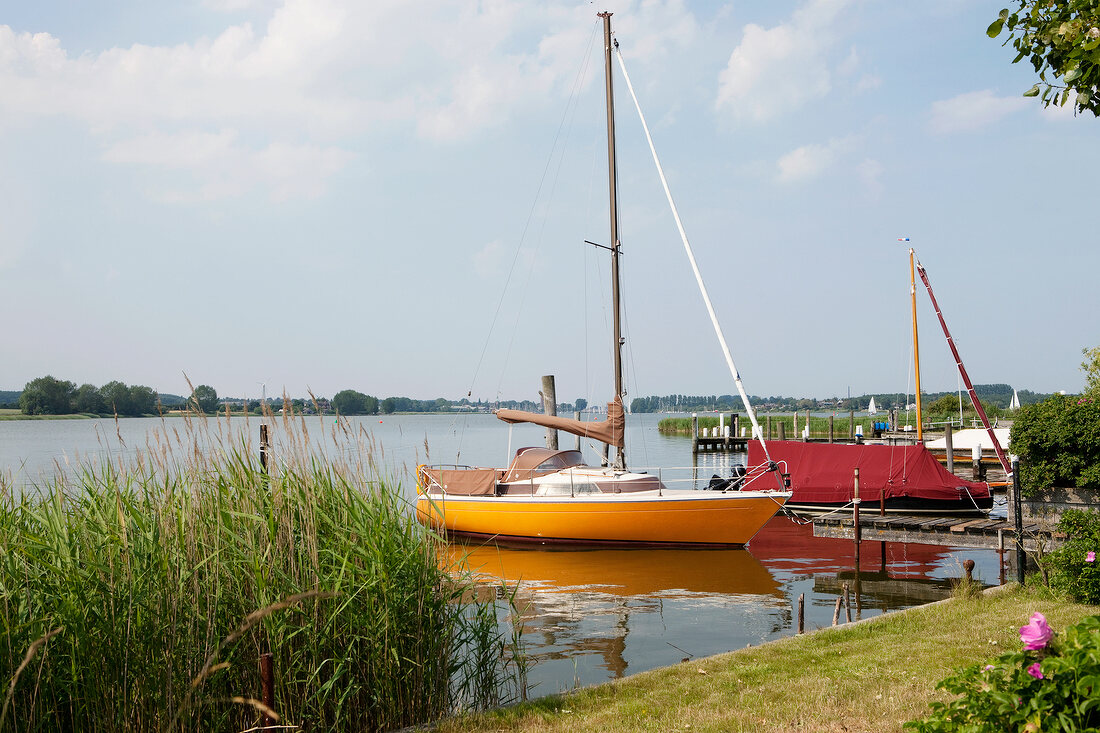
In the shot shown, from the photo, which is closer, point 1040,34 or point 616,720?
point 1040,34

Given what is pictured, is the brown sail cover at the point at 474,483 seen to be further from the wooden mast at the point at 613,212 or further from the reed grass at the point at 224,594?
the reed grass at the point at 224,594

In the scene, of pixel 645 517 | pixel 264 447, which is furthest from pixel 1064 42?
pixel 645 517

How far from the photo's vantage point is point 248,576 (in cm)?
570

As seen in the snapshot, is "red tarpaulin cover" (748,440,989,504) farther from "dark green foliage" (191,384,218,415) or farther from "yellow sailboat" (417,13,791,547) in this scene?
"dark green foliage" (191,384,218,415)

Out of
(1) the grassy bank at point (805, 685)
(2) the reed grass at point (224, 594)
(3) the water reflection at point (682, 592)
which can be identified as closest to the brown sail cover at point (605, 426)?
(3) the water reflection at point (682, 592)

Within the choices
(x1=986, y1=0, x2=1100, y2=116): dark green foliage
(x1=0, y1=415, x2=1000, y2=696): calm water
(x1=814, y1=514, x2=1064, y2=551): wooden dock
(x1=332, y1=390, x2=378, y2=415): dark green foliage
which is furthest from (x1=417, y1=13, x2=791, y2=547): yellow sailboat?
(x1=986, y1=0, x2=1100, y2=116): dark green foliage

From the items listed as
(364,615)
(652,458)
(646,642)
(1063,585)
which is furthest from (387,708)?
(652,458)

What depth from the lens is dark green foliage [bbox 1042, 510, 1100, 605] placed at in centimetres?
818

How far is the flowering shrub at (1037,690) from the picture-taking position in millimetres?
3162

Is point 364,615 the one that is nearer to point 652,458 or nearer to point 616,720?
point 616,720

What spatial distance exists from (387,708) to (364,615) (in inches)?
26.6

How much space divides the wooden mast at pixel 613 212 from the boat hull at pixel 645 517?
6.72 ft

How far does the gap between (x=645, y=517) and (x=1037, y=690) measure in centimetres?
1488

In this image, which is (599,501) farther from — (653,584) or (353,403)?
(353,403)
